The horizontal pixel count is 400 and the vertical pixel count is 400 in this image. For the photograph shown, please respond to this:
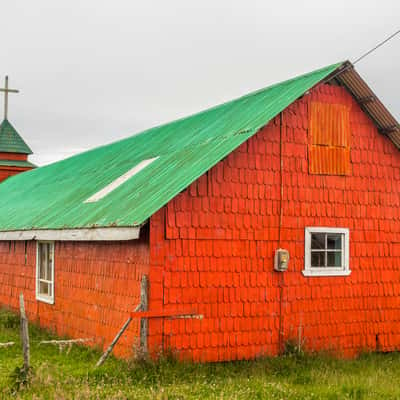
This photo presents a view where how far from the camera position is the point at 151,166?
15.1m

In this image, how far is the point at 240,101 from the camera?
1634 centimetres

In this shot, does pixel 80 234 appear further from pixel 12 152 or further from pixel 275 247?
pixel 12 152

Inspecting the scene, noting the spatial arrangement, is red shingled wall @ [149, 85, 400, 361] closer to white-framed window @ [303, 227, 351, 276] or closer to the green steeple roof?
white-framed window @ [303, 227, 351, 276]

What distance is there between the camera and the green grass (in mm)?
9711

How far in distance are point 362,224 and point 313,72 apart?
10.3ft

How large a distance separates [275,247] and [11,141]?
25432 millimetres

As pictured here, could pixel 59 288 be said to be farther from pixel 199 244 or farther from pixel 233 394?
pixel 233 394

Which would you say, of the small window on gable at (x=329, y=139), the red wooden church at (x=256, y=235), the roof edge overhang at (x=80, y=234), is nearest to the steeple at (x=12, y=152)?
the roof edge overhang at (x=80, y=234)

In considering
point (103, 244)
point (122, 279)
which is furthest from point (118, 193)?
point (122, 279)

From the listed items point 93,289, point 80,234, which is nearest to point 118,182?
point 80,234

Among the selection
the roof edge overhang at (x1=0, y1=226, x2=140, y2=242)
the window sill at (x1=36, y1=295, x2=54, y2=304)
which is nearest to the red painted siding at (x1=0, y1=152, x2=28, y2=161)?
the roof edge overhang at (x1=0, y1=226, x2=140, y2=242)

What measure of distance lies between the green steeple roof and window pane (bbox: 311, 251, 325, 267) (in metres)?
25.1

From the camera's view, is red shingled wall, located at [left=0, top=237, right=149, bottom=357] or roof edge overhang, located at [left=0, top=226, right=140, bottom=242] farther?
red shingled wall, located at [left=0, top=237, right=149, bottom=357]

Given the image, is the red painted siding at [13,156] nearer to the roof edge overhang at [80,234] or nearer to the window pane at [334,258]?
the roof edge overhang at [80,234]
